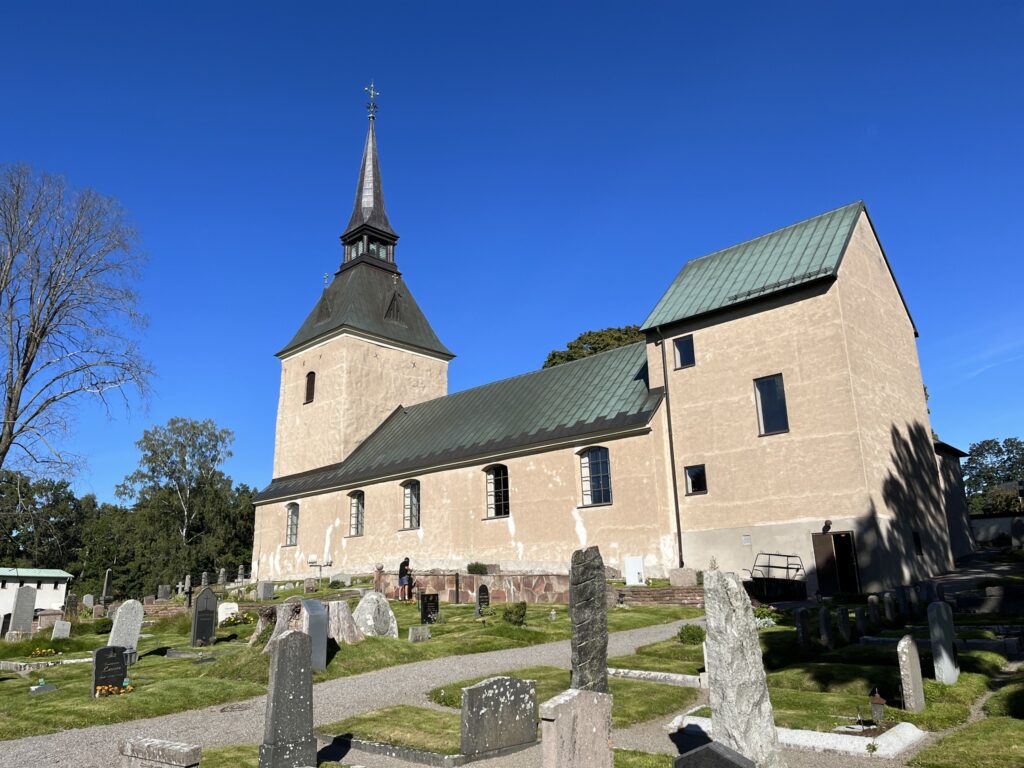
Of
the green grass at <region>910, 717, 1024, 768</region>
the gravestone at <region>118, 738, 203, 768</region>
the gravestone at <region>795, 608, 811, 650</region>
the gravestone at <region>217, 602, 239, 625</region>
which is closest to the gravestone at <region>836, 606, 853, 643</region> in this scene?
the gravestone at <region>795, 608, 811, 650</region>

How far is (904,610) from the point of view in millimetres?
15422

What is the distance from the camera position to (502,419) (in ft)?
102

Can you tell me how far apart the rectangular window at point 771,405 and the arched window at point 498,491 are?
404 inches

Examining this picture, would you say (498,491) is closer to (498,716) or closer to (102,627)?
(102,627)

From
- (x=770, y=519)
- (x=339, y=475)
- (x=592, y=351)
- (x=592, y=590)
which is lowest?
(x=592, y=590)

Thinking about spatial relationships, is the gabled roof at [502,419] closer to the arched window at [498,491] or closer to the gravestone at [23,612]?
the arched window at [498,491]

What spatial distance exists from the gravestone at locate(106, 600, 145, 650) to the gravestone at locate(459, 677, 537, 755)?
399 inches

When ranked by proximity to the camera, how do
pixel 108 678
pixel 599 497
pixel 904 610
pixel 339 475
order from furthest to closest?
pixel 339 475, pixel 599 497, pixel 904 610, pixel 108 678

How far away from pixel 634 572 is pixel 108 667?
15313 millimetres

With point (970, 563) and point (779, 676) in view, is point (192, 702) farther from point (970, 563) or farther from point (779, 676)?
point (970, 563)

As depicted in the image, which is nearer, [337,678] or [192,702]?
[192,702]

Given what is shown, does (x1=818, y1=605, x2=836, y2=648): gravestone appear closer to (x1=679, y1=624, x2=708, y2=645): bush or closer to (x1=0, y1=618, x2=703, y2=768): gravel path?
(x1=679, y1=624, x2=708, y2=645): bush

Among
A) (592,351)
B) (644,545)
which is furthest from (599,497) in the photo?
(592,351)

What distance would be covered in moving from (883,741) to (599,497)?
18.4 meters
